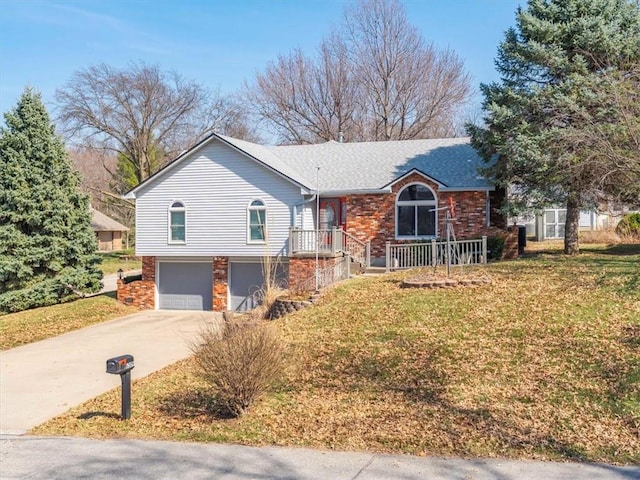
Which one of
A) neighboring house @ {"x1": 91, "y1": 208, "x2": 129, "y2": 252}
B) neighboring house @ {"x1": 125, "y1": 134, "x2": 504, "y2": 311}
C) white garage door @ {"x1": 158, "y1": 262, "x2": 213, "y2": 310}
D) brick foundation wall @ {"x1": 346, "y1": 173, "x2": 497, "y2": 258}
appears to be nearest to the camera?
brick foundation wall @ {"x1": 346, "y1": 173, "x2": 497, "y2": 258}

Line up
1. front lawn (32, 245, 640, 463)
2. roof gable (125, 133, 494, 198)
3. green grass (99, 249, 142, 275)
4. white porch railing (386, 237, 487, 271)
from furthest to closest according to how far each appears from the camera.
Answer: green grass (99, 249, 142, 275)
roof gable (125, 133, 494, 198)
white porch railing (386, 237, 487, 271)
front lawn (32, 245, 640, 463)

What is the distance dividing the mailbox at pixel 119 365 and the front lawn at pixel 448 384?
75cm

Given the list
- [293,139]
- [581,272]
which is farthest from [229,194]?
[293,139]

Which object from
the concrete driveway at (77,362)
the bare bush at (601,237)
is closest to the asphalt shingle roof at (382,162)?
the bare bush at (601,237)

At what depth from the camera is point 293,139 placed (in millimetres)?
40812

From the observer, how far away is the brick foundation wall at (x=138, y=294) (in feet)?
73.1

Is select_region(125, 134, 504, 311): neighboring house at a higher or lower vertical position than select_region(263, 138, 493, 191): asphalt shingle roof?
lower

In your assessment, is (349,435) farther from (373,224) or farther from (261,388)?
(373,224)

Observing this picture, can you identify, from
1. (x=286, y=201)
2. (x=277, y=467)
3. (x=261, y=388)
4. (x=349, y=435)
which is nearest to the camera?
(x=277, y=467)

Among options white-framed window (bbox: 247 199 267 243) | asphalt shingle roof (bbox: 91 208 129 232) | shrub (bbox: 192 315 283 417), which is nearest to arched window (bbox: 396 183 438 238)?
white-framed window (bbox: 247 199 267 243)

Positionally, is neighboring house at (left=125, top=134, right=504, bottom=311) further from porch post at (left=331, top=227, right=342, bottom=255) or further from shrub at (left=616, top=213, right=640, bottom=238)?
shrub at (left=616, top=213, right=640, bottom=238)

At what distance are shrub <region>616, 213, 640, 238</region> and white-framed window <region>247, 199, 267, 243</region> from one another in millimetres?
13817

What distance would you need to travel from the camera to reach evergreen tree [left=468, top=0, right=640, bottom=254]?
56.3ft

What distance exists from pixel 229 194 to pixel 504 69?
1013 cm
